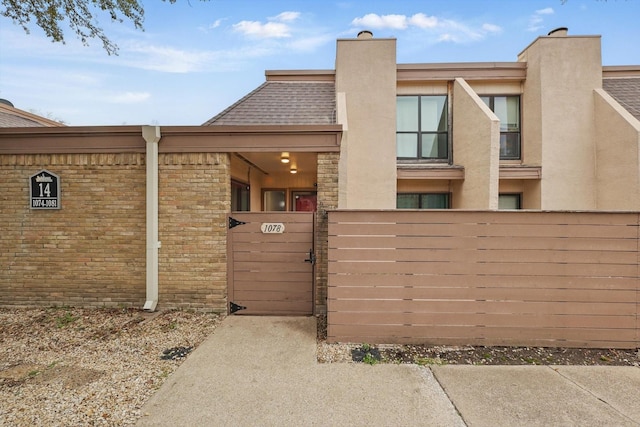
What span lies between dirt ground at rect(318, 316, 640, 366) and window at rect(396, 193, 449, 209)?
575 cm

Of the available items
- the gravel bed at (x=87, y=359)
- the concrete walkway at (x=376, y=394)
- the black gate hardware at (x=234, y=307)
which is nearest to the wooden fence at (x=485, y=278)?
the concrete walkway at (x=376, y=394)

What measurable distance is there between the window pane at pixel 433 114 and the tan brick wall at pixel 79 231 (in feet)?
26.6

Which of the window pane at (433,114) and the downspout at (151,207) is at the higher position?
the window pane at (433,114)

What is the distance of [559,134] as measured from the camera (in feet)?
28.0

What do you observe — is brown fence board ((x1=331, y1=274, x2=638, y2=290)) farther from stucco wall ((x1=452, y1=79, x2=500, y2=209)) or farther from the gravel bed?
stucco wall ((x1=452, y1=79, x2=500, y2=209))

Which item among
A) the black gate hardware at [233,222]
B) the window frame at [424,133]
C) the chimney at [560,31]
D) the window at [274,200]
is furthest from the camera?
the window at [274,200]

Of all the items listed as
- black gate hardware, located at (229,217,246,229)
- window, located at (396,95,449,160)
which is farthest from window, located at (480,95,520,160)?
black gate hardware, located at (229,217,246,229)

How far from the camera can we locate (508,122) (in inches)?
371

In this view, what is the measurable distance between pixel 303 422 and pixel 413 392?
1.22 meters

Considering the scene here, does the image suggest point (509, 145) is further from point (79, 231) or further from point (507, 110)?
point (79, 231)

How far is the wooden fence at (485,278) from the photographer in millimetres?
4016

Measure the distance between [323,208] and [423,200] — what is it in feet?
17.2

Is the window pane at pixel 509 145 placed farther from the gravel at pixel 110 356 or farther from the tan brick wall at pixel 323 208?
the tan brick wall at pixel 323 208

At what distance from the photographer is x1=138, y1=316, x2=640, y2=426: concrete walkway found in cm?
264
